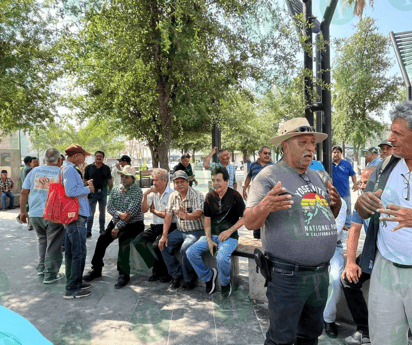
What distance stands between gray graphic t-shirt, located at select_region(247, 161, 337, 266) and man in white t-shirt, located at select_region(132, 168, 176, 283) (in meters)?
2.84

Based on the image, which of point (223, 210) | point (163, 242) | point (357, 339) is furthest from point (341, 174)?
point (357, 339)

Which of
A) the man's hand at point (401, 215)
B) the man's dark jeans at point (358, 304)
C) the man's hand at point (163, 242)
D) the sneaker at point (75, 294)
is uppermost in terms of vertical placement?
the man's hand at point (401, 215)

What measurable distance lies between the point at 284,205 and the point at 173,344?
1967mm

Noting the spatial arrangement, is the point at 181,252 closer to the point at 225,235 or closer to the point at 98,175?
the point at 225,235

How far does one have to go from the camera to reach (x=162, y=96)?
6.87 m

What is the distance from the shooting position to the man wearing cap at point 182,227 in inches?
177

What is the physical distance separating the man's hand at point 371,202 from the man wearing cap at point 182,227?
2706 mm

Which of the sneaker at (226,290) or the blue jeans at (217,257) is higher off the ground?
the blue jeans at (217,257)

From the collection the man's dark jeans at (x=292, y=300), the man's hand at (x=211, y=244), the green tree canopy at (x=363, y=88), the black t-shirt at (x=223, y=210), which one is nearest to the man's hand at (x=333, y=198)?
the man's dark jeans at (x=292, y=300)

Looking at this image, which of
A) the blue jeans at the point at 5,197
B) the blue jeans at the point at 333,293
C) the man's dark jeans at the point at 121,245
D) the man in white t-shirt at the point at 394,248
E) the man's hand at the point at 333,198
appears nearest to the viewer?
the man in white t-shirt at the point at 394,248

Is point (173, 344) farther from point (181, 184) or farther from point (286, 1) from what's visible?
point (286, 1)

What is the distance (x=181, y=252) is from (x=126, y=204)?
124 cm

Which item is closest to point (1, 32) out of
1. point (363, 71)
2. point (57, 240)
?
point (57, 240)

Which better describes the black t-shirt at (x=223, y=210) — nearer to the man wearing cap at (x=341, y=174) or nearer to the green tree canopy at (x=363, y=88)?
the man wearing cap at (x=341, y=174)
